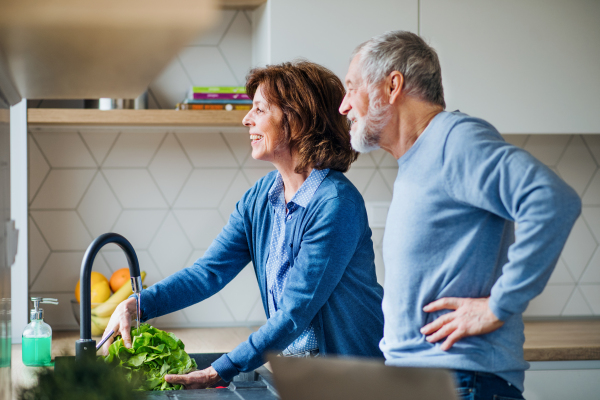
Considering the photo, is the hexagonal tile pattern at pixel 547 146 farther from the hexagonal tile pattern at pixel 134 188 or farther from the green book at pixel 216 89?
the hexagonal tile pattern at pixel 134 188

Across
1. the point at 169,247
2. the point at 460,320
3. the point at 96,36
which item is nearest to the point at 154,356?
the point at 460,320

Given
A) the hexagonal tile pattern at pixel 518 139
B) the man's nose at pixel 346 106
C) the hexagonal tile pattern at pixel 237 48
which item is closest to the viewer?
the man's nose at pixel 346 106

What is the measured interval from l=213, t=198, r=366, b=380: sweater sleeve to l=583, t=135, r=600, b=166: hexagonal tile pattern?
4.74 ft

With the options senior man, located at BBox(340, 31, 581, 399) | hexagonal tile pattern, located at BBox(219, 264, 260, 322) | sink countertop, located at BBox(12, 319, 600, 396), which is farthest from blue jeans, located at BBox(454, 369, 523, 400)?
hexagonal tile pattern, located at BBox(219, 264, 260, 322)

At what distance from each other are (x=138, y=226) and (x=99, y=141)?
336mm

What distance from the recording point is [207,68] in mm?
2135

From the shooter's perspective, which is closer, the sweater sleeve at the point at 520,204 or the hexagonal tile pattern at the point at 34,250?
the sweater sleeve at the point at 520,204

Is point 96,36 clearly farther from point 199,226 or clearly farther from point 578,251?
point 578,251

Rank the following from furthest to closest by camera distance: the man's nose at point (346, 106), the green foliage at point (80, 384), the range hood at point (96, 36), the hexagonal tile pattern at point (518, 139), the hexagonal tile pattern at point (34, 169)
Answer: the hexagonal tile pattern at point (518, 139) < the hexagonal tile pattern at point (34, 169) < the man's nose at point (346, 106) < the green foliage at point (80, 384) < the range hood at point (96, 36)

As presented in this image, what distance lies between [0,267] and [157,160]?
142cm

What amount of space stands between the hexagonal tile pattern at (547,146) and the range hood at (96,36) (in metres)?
1.98

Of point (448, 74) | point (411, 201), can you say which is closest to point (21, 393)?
point (411, 201)

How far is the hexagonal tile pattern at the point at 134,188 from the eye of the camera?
2100mm

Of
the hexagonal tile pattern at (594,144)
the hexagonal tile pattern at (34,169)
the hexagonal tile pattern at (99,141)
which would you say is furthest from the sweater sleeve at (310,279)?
the hexagonal tile pattern at (594,144)
